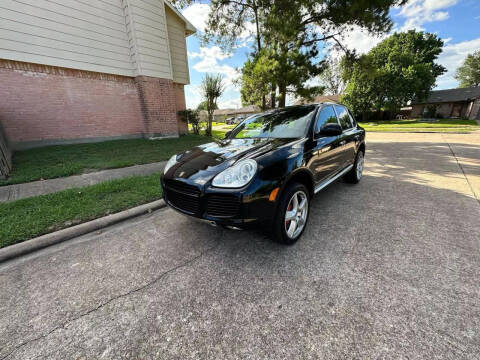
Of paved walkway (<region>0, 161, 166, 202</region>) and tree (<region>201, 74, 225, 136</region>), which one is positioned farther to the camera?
tree (<region>201, 74, 225, 136</region>)

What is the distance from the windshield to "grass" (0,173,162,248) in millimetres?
1936

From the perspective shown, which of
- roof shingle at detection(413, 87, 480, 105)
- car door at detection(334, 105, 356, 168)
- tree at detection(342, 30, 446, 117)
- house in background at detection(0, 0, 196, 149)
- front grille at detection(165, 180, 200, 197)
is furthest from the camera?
roof shingle at detection(413, 87, 480, 105)

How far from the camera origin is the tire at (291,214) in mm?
2012

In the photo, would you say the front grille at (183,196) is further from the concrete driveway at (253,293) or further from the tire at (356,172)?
the tire at (356,172)

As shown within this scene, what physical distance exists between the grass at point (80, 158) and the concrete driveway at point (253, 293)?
323cm

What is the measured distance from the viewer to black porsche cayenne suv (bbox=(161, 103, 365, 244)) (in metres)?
1.86

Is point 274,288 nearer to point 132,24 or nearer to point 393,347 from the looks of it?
point 393,347

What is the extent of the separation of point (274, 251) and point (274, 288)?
0.49 m

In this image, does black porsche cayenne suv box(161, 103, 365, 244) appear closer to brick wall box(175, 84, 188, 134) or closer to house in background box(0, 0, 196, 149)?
house in background box(0, 0, 196, 149)

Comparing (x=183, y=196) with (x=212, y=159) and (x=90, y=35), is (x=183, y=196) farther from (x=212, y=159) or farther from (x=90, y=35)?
(x=90, y=35)

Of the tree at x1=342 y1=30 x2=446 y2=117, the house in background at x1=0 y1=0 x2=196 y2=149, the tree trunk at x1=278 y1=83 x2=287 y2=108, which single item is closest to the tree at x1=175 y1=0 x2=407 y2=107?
the tree trunk at x1=278 y1=83 x2=287 y2=108

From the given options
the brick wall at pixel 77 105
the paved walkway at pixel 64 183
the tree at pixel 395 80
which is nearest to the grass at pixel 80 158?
the paved walkway at pixel 64 183

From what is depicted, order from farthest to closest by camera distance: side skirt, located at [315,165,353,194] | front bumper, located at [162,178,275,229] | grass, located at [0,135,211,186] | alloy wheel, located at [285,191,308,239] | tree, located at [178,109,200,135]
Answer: tree, located at [178,109,200,135] → grass, located at [0,135,211,186] → side skirt, located at [315,165,353,194] → alloy wheel, located at [285,191,308,239] → front bumper, located at [162,178,275,229]

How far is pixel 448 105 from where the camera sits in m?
30.5
